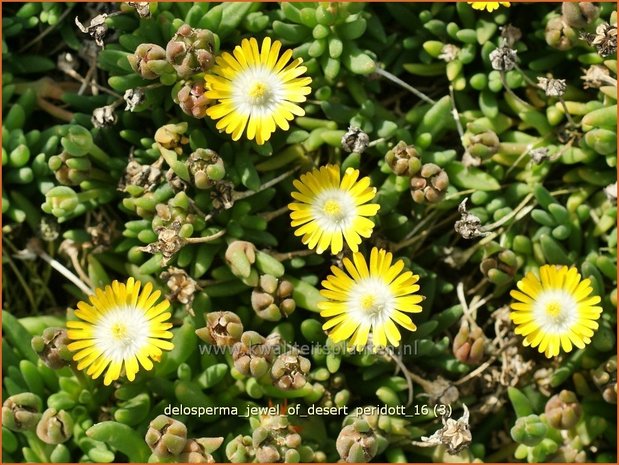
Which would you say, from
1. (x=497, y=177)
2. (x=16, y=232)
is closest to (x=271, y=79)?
(x=497, y=177)

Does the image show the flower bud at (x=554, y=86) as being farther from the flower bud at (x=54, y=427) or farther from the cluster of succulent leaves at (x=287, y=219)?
the flower bud at (x=54, y=427)

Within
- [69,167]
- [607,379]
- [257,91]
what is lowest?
[607,379]

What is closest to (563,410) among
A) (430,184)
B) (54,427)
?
(430,184)

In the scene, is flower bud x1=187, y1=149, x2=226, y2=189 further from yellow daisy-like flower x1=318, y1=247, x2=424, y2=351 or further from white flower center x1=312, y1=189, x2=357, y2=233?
yellow daisy-like flower x1=318, y1=247, x2=424, y2=351

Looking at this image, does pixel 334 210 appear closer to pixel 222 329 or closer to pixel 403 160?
pixel 403 160

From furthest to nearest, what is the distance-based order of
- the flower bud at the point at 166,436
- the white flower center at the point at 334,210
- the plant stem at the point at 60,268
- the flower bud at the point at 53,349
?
the plant stem at the point at 60,268 → the white flower center at the point at 334,210 → the flower bud at the point at 53,349 → the flower bud at the point at 166,436

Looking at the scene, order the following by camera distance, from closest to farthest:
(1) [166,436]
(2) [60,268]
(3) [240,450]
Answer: (1) [166,436] → (3) [240,450] → (2) [60,268]

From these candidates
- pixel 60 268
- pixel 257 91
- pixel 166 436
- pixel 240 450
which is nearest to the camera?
pixel 166 436

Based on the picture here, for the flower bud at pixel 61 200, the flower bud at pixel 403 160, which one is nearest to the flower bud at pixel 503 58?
the flower bud at pixel 403 160
